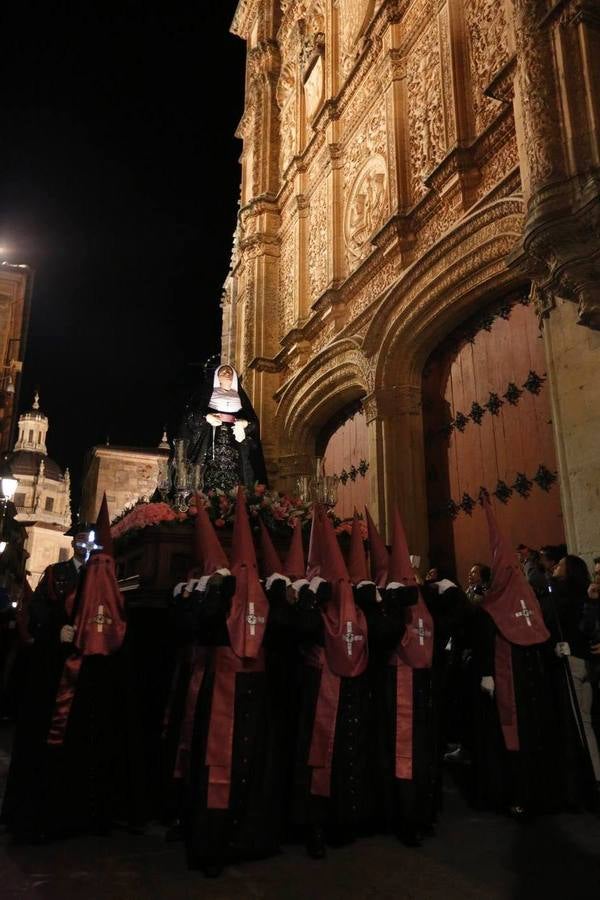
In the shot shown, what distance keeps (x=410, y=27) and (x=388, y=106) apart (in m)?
1.38

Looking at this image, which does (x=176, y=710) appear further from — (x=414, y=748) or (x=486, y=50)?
(x=486, y=50)

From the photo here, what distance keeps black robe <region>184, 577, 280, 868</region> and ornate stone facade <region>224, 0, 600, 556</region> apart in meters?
4.17

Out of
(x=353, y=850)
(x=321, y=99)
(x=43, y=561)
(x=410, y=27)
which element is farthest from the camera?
(x=43, y=561)

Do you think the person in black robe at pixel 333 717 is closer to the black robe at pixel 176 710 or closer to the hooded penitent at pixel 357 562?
the hooded penitent at pixel 357 562

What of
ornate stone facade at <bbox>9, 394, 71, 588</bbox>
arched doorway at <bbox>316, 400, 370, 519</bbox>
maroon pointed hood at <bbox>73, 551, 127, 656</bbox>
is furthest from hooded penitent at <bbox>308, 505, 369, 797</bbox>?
ornate stone facade at <bbox>9, 394, 71, 588</bbox>

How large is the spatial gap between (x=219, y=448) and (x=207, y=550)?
372 centimetres

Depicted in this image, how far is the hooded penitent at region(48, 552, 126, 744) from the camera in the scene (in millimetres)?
3619

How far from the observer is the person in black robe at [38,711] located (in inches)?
134

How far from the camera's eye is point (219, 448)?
24.6 ft

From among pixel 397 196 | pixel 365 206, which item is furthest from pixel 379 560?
pixel 365 206

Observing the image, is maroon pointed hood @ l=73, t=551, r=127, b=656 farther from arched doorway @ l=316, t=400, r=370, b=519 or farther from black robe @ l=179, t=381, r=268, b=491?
arched doorway @ l=316, t=400, r=370, b=519

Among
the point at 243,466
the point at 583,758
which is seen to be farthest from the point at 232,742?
the point at 243,466

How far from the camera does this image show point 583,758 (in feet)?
13.6

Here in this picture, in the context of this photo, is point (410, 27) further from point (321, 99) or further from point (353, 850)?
point (353, 850)
